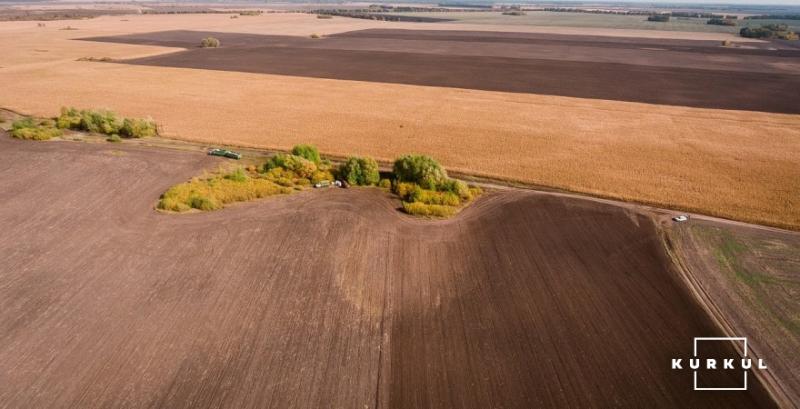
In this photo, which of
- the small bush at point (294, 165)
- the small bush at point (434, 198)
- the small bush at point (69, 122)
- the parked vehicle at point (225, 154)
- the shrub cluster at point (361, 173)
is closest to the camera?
the small bush at point (434, 198)

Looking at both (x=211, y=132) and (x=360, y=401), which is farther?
(x=211, y=132)

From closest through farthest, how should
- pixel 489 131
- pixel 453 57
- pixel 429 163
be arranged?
pixel 429 163
pixel 489 131
pixel 453 57

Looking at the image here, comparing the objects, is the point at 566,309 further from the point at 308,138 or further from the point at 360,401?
the point at 308,138

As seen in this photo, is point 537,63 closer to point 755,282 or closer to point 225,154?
point 225,154

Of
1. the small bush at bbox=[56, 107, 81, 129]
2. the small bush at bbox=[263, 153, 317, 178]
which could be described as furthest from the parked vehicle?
the small bush at bbox=[56, 107, 81, 129]

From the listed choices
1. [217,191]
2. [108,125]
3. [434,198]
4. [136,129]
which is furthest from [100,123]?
[434,198]

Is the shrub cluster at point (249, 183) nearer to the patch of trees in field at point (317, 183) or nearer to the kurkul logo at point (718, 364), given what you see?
the patch of trees in field at point (317, 183)

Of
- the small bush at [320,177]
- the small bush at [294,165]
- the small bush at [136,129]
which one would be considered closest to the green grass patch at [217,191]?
the small bush at [294,165]

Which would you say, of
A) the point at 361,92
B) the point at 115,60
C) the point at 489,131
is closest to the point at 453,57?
the point at 361,92
